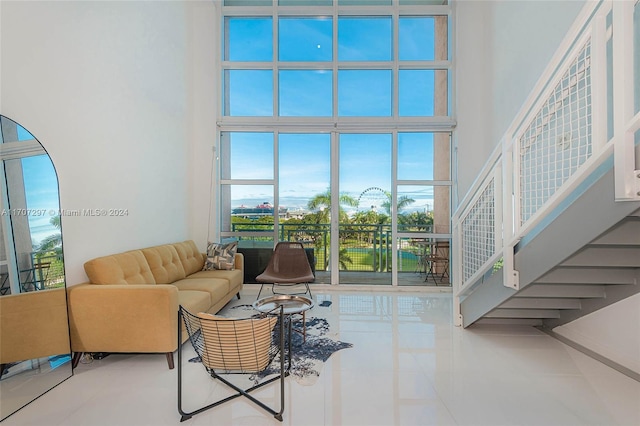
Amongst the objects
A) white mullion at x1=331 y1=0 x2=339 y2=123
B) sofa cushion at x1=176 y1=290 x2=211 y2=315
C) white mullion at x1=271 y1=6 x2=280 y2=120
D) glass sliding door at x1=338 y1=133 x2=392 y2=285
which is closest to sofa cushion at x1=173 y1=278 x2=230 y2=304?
sofa cushion at x1=176 y1=290 x2=211 y2=315

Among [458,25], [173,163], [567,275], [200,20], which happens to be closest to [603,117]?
[567,275]

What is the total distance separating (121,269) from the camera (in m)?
2.81

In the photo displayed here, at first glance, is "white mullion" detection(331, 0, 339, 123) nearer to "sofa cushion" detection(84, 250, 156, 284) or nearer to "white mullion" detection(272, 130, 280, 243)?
"white mullion" detection(272, 130, 280, 243)

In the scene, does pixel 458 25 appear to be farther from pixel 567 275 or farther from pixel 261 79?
pixel 567 275

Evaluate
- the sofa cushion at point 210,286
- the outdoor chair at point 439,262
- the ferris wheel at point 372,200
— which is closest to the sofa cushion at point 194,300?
the sofa cushion at point 210,286

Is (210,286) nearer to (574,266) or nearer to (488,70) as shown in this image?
(574,266)

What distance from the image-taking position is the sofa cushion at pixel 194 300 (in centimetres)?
274

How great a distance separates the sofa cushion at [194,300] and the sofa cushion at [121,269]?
44cm

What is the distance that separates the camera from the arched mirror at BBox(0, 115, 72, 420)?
1986mm

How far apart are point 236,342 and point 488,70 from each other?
5.39 meters

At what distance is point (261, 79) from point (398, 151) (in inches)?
105

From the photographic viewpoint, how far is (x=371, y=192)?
16.8 ft

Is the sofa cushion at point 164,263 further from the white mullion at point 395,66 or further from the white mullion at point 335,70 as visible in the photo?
the white mullion at point 395,66

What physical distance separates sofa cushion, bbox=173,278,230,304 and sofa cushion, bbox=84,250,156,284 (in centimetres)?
34
